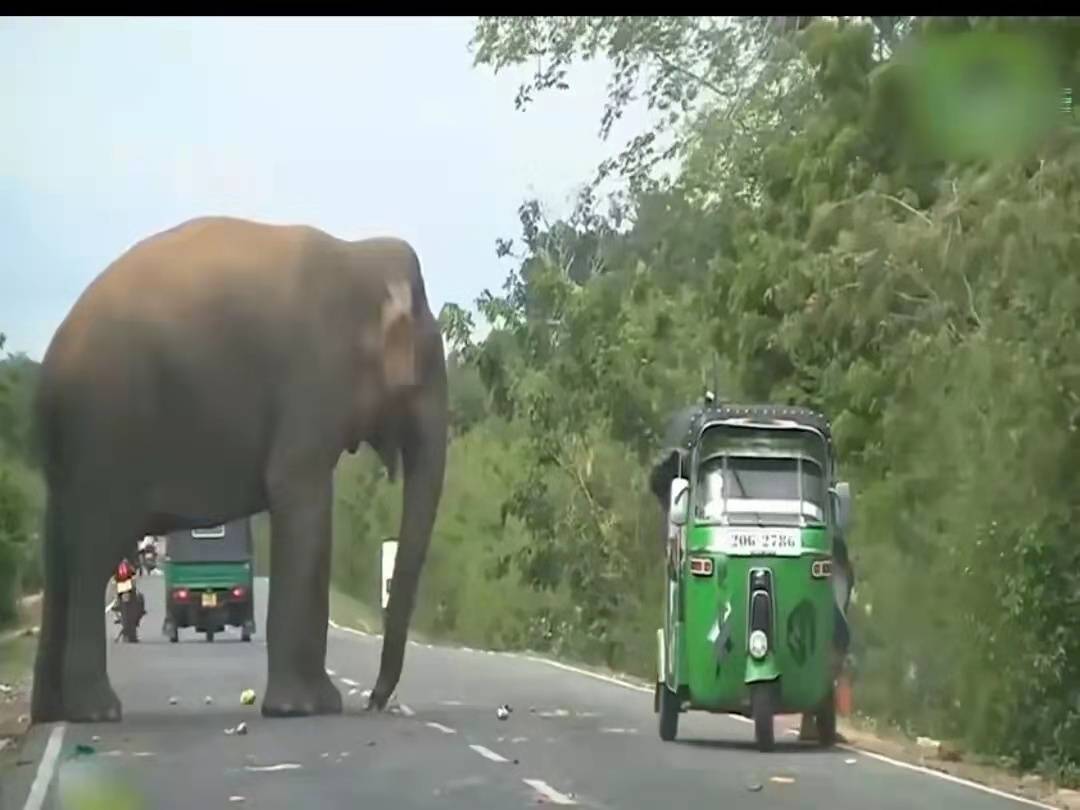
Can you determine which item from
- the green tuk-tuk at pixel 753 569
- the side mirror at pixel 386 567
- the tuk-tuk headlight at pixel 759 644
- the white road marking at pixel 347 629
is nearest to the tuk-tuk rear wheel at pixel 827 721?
the green tuk-tuk at pixel 753 569

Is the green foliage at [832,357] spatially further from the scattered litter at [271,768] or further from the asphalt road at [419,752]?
the scattered litter at [271,768]

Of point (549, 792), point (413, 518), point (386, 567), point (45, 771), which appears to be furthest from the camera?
point (413, 518)

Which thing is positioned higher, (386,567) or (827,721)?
(386,567)

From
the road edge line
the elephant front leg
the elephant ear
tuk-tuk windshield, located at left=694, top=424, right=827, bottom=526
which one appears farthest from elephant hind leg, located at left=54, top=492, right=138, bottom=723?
the road edge line

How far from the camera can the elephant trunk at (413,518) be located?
1541 centimetres

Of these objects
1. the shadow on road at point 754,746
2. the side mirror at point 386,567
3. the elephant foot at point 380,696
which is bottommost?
the shadow on road at point 754,746

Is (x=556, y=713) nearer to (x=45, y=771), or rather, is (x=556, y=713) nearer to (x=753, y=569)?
(x=753, y=569)

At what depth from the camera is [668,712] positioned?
15.4m

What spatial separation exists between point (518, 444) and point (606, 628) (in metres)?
2.92

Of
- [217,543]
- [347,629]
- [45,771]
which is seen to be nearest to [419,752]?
[347,629]

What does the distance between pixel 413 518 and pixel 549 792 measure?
11.1ft

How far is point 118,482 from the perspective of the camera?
15180 millimetres

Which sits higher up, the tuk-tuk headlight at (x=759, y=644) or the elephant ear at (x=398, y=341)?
the elephant ear at (x=398, y=341)

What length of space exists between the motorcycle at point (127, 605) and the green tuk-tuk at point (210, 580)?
0.20m
